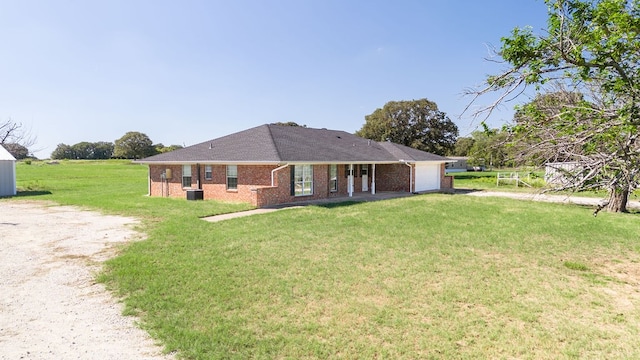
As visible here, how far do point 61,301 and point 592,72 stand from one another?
8.60m

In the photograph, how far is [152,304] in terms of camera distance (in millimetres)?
5719

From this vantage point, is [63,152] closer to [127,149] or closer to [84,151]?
[84,151]

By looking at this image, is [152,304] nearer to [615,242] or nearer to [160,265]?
[160,265]

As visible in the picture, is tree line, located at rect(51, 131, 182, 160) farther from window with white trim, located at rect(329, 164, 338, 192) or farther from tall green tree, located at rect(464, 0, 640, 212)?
tall green tree, located at rect(464, 0, 640, 212)

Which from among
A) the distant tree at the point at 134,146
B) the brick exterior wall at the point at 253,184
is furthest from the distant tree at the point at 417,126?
the distant tree at the point at 134,146

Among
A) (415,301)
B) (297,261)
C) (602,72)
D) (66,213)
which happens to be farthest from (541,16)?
(66,213)

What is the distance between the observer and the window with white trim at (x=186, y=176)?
20.4 metres

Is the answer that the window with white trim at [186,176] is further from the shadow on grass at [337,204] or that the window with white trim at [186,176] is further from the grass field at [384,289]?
the grass field at [384,289]

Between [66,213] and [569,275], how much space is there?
17.0m

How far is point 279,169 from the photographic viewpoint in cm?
1748

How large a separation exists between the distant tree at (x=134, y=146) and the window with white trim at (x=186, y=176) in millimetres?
102249

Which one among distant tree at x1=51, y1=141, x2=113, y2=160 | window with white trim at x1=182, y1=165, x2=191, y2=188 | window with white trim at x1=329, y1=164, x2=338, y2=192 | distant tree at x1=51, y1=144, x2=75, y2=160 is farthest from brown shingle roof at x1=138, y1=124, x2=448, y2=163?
distant tree at x1=51, y1=144, x2=75, y2=160

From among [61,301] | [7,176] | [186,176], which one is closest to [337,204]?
[186,176]

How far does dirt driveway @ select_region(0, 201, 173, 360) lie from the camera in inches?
176
